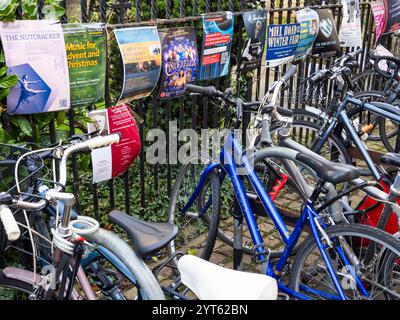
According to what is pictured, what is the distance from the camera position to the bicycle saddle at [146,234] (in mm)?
1983

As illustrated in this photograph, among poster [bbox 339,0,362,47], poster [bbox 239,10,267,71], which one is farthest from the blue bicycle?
poster [bbox 339,0,362,47]

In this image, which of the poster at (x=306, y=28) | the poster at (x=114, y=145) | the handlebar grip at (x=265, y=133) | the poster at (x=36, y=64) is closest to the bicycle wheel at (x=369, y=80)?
the poster at (x=306, y=28)

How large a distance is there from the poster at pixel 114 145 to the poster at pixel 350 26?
3.30 meters

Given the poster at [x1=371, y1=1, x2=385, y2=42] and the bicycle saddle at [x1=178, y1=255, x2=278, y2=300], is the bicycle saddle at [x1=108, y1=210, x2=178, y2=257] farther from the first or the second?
the poster at [x1=371, y1=1, x2=385, y2=42]

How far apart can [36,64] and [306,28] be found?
307 cm

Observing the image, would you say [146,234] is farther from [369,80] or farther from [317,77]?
[369,80]

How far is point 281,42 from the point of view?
4.63 m

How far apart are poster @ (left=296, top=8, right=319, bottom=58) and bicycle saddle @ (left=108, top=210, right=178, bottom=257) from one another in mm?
3404

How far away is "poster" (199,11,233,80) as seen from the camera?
3854 mm

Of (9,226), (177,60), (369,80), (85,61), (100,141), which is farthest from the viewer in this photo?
(369,80)

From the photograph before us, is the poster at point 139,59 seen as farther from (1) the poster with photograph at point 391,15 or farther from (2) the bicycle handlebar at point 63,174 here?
(1) the poster with photograph at point 391,15

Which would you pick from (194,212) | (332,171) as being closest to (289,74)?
(332,171)

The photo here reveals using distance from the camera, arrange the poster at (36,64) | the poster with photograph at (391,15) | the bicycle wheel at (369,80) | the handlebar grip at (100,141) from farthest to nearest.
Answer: the bicycle wheel at (369,80) → the poster with photograph at (391,15) → the poster at (36,64) → the handlebar grip at (100,141)
